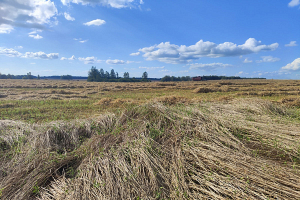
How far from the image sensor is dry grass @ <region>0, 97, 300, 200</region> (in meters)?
2.71

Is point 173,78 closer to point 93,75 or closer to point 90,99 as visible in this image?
point 93,75

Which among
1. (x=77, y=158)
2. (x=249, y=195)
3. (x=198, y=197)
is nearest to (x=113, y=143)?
(x=77, y=158)

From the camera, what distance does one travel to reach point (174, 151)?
366 cm

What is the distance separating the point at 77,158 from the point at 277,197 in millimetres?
3814

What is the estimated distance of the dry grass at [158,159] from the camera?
2715 millimetres

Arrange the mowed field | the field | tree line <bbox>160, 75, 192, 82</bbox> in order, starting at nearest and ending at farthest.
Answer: the field
the mowed field
tree line <bbox>160, 75, 192, 82</bbox>

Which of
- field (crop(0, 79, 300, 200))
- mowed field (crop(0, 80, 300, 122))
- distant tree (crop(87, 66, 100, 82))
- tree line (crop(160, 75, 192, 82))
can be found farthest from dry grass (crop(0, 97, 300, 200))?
distant tree (crop(87, 66, 100, 82))

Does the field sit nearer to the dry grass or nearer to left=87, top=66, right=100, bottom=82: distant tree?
the dry grass

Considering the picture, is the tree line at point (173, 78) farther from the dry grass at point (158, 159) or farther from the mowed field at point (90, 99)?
the dry grass at point (158, 159)

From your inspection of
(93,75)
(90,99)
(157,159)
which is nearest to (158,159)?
(157,159)

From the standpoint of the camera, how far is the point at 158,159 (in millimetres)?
3416

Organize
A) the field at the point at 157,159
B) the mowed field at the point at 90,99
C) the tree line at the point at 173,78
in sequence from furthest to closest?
the tree line at the point at 173,78, the mowed field at the point at 90,99, the field at the point at 157,159

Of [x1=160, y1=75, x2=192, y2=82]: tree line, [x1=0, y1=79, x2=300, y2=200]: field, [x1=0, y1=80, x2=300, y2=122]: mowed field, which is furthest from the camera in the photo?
[x1=160, y1=75, x2=192, y2=82]: tree line

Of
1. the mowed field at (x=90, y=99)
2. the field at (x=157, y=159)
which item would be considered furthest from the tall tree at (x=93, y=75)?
the field at (x=157, y=159)
